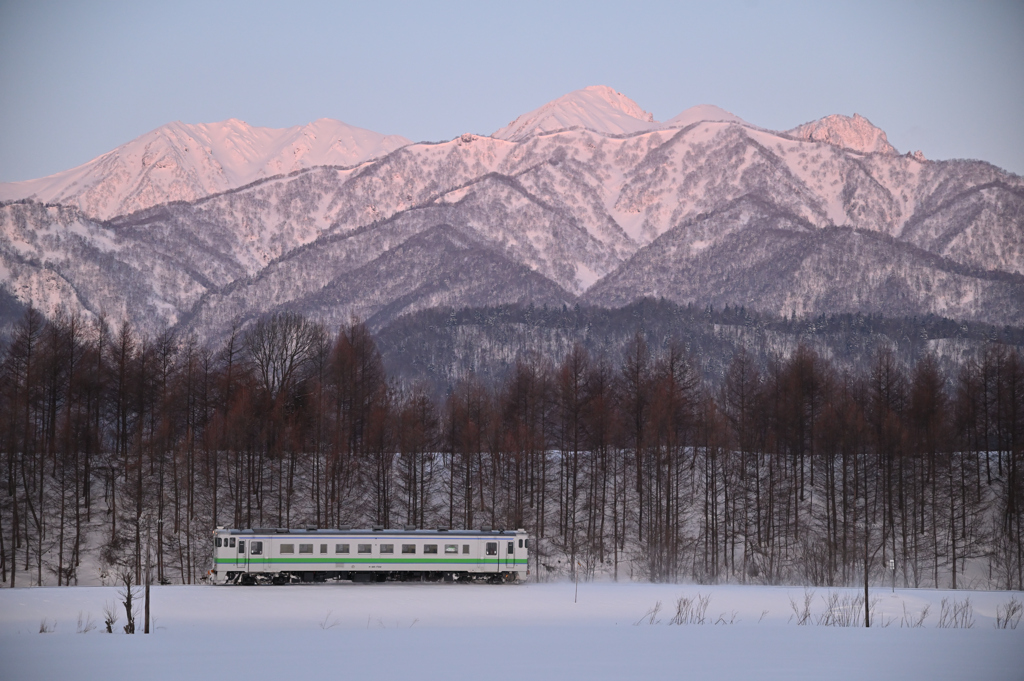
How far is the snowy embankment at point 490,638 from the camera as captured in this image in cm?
2931

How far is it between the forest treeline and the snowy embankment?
1570cm

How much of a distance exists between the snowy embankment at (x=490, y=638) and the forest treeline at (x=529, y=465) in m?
15.7

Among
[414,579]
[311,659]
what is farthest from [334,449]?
[311,659]

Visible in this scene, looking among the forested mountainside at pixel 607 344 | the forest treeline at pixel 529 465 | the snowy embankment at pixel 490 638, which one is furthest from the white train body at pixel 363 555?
the forested mountainside at pixel 607 344

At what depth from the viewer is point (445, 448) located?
83.6m

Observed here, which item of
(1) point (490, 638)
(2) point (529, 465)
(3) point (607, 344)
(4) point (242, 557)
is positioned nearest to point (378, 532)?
(4) point (242, 557)

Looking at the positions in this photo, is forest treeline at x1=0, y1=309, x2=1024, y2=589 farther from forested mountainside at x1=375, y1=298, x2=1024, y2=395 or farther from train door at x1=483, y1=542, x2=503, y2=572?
forested mountainside at x1=375, y1=298, x2=1024, y2=395

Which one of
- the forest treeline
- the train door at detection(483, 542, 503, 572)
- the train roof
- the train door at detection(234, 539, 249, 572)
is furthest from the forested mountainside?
the train door at detection(234, 539, 249, 572)

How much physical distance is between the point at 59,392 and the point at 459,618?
49.0 m

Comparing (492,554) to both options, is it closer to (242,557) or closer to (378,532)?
(378,532)

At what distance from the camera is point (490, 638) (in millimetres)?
35312

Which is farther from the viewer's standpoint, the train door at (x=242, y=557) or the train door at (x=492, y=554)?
the train door at (x=492, y=554)

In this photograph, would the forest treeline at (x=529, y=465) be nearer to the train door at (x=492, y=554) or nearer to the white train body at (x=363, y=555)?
the white train body at (x=363, y=555)

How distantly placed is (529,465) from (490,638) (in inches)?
1707
